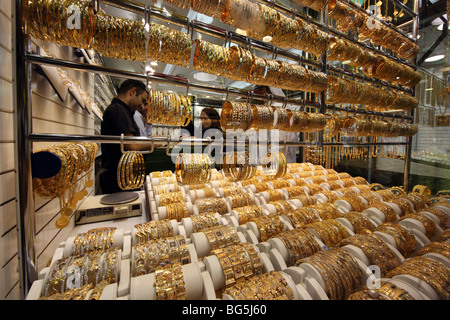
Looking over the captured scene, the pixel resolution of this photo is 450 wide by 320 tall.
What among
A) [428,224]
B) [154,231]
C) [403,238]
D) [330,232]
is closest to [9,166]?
[154,231]

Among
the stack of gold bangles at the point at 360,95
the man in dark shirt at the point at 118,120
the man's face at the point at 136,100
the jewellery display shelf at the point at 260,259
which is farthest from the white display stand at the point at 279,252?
the man's face at the point at 136,100

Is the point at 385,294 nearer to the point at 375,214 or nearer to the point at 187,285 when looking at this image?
the point at 187,285

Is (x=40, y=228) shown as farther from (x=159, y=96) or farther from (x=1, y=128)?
(x=159, y=96)

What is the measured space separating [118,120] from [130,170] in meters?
0.65

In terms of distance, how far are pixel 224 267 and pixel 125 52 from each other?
34.9 inches

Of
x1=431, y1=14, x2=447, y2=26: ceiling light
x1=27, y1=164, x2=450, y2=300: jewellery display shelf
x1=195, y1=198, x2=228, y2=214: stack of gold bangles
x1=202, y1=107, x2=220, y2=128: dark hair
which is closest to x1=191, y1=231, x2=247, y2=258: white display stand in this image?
x1=27, y1=164, x2=450, y2=300: jewellery display shelf

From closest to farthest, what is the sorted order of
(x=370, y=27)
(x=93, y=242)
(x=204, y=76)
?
(x=93, y=242) → (x=370, y=27) → (x=204, y=76)

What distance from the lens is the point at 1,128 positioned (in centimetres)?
59

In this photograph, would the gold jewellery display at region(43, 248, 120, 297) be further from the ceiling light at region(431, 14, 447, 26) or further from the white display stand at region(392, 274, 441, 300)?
the ceiling light at region(431, 14, 447, 26)

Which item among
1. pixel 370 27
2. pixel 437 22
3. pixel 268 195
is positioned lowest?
pixel 268 195

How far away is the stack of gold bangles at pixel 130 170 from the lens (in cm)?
84

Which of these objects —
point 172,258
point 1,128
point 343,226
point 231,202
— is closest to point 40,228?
point 1,128

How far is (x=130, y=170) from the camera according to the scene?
2.83 ft
